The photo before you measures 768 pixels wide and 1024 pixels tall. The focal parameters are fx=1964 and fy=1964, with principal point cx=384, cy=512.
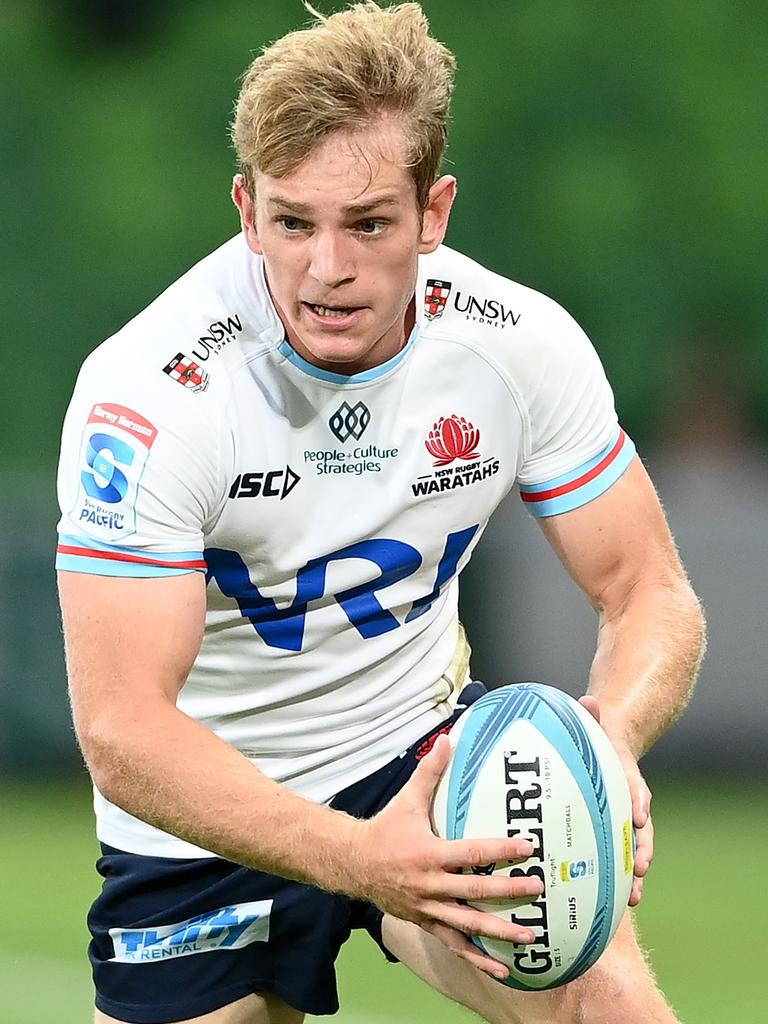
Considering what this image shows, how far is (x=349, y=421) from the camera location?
3.79m

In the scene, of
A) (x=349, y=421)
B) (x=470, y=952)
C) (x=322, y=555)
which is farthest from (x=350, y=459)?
(x=470, y=952)

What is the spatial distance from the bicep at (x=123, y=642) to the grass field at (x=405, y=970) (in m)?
3.07

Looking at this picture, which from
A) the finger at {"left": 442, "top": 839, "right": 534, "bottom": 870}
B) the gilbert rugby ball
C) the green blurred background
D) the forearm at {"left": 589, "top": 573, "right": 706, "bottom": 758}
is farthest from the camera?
the green blurred background

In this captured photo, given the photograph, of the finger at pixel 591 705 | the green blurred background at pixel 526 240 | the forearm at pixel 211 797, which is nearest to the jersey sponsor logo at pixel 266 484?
the forearm at pixel 211 797

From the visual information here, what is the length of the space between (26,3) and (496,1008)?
8.70 metres

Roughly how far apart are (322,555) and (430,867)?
86 cm

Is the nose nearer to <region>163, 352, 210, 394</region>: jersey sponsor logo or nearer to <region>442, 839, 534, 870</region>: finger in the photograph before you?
<region>163, 352, 210, 394</region>: jersey sponsor logo

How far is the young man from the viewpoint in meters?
3.37

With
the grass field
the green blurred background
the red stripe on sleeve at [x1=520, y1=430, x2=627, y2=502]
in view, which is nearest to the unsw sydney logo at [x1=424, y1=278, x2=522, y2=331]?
the red stripe on sleeve at [x1=520, y1=430, x2=627, y2=502]

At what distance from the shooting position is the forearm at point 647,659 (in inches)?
148

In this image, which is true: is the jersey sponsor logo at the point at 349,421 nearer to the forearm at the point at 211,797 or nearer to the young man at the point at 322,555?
the young man at the point at 322,555

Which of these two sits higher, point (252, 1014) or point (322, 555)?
point (322, 555)

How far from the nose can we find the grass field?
3437 millimetres

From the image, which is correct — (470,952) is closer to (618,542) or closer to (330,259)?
(618,542)
